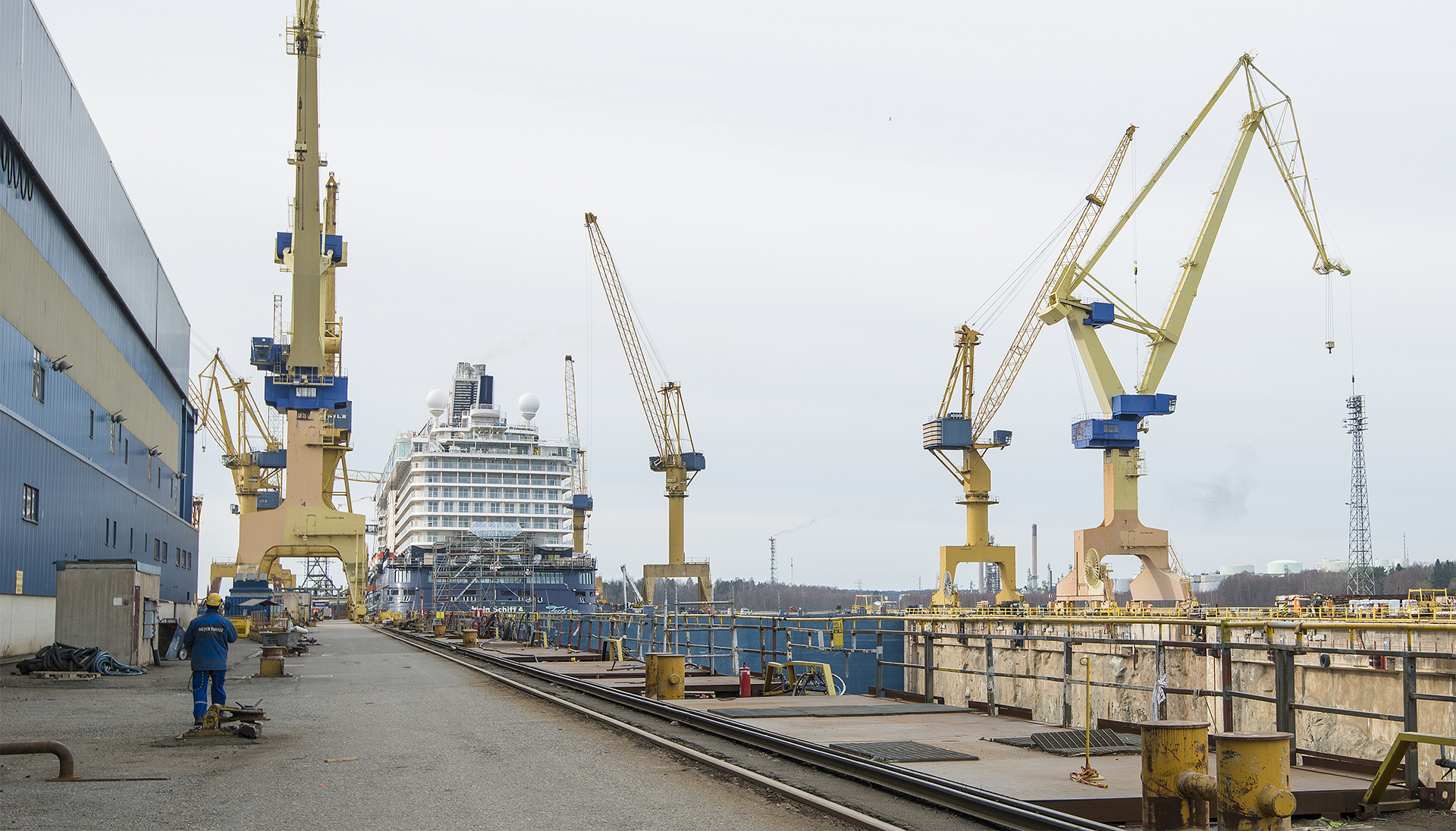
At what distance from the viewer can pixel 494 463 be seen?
4471 inches

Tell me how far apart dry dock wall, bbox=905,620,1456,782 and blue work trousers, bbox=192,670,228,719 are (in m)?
9.63

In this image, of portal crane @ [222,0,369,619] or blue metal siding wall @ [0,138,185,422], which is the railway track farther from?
portal crane @ [222,0,369,619]

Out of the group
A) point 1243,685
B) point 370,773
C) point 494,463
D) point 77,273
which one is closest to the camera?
point 370,773

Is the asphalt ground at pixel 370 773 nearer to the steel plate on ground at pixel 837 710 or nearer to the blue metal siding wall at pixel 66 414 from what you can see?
the steel plate on ground at pixel 837 710

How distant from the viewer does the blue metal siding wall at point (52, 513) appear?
30828mm

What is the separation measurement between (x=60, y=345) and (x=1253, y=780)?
37619 mm

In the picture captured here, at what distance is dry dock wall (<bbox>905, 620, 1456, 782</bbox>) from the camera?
25.2 m

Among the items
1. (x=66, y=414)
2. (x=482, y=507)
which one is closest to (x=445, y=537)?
(x=482, y=507)

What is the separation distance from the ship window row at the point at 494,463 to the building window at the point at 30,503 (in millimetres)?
78669

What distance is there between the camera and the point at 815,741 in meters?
13.6

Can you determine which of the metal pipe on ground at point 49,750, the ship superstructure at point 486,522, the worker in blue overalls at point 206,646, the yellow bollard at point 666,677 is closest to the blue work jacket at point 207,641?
the worker in blue overalls at point 206,646

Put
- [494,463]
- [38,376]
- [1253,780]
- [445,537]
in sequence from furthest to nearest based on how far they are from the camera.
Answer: [494,463]
[445,537]
[38,376]
[1253,780]

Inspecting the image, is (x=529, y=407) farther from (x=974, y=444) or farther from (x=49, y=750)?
(x=49, y=750)

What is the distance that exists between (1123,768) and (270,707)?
13896 millimetres
